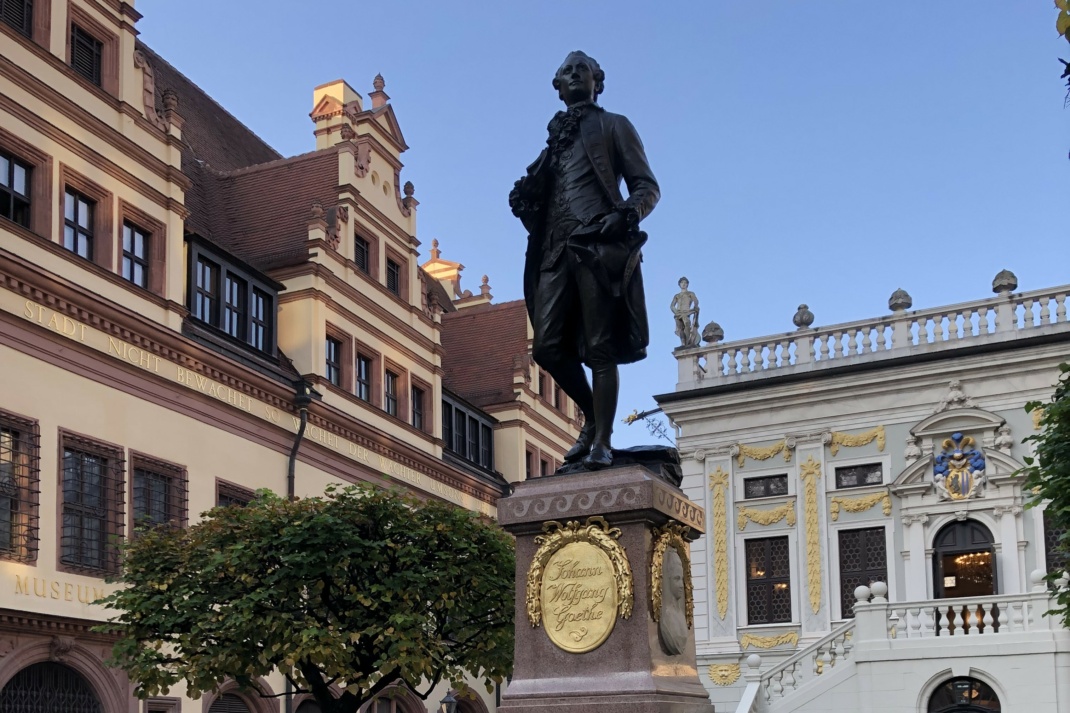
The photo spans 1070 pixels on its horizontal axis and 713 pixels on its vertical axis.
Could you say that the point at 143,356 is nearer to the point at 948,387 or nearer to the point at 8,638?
the point at 8,638

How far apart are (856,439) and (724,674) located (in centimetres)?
599

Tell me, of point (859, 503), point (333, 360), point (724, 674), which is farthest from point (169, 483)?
point (859, 503)

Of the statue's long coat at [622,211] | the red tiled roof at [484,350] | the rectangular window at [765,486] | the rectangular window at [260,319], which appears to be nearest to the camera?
the statue's long coat at [622,211]

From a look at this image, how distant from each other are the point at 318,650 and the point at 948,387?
17.1 m

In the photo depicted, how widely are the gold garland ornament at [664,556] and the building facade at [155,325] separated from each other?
1512 cm

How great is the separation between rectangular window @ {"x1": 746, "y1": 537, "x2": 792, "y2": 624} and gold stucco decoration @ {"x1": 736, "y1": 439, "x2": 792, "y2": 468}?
6.02 ft

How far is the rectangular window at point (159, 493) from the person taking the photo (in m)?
24.8

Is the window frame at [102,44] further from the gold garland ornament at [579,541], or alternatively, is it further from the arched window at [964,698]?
the gold garland ornament at [579,541]

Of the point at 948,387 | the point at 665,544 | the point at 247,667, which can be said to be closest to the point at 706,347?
the point at 948,387

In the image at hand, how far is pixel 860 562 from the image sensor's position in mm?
31734

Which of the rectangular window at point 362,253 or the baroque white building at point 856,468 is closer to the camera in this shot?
the baroque white building at point 856,468

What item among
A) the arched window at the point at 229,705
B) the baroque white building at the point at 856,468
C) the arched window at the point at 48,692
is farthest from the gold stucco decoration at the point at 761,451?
the arched window at the point at 48,692

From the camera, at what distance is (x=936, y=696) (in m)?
26.0

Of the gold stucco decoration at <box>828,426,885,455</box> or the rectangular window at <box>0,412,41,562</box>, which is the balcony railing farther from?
the rectangular window at <box>0,412,41,562</box>
